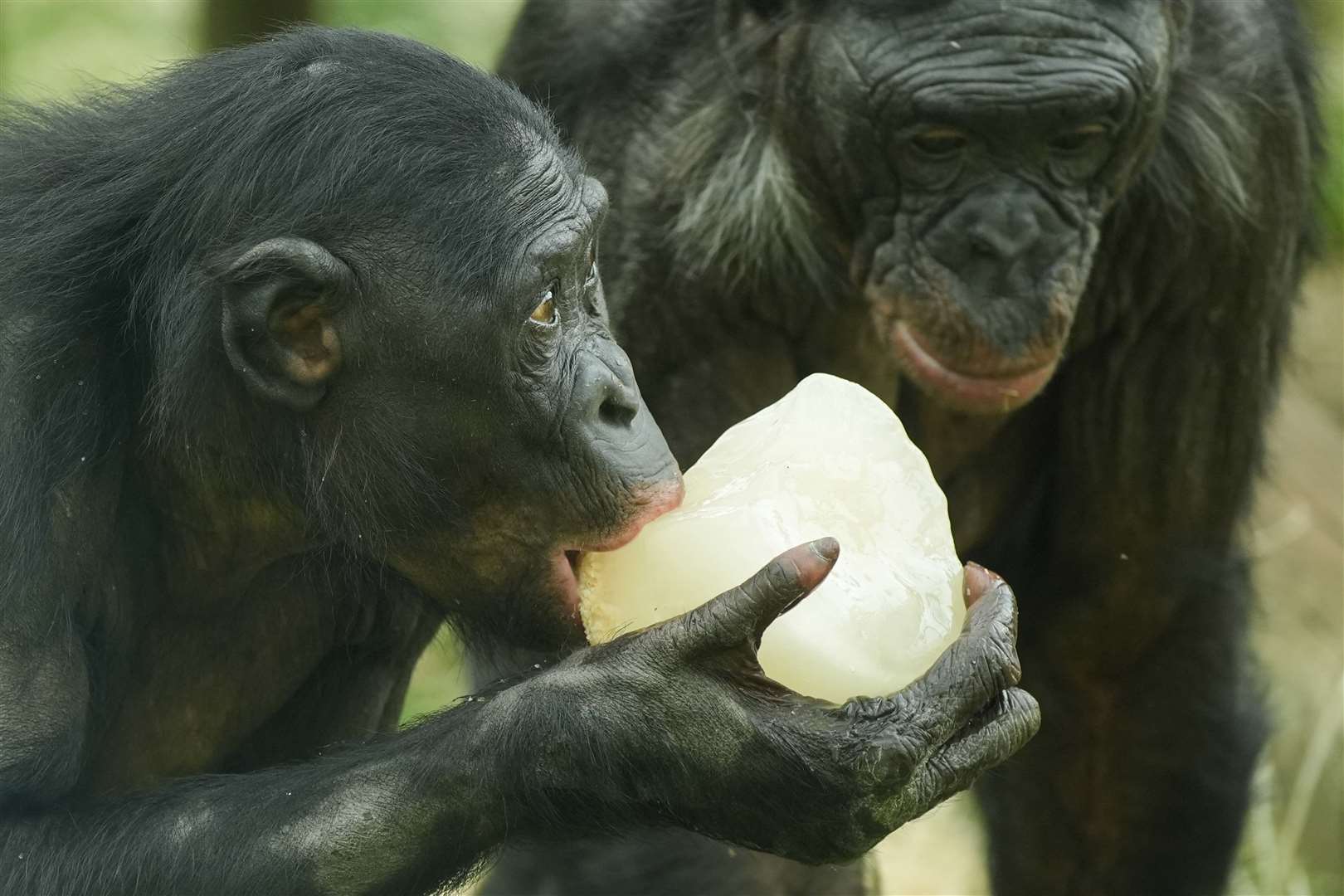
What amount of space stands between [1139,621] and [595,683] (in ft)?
11.3

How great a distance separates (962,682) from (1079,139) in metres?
2.50

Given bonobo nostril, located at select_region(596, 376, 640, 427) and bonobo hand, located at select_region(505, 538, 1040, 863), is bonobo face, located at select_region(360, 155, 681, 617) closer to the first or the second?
bonobo nostril, located at select_region(596, 376, 640, 427)

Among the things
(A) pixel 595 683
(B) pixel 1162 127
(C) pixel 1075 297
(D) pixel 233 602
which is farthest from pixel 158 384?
(B) pixel 1162 127

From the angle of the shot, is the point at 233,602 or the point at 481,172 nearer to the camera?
the point at 481,172

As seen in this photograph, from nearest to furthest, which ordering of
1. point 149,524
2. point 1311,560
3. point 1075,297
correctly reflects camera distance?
point 149,524, point 1075,297, point 1311,560

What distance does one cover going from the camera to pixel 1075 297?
5.68 meters

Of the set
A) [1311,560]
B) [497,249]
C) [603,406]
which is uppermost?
[497,249]

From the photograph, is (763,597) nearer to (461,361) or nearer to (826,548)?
(826,548)

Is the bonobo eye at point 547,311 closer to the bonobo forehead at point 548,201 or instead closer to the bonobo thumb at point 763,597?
the bonobo forehead at point 548,201

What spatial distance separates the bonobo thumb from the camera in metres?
3.62

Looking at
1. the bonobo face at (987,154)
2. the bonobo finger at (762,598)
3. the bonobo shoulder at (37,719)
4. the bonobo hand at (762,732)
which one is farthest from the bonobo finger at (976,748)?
the bonobo face at (987,154)

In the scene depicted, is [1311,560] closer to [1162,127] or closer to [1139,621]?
[1139,621]

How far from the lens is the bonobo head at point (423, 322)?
13.2 feet

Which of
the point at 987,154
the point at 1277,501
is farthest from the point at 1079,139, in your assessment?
the point at 1277,501
